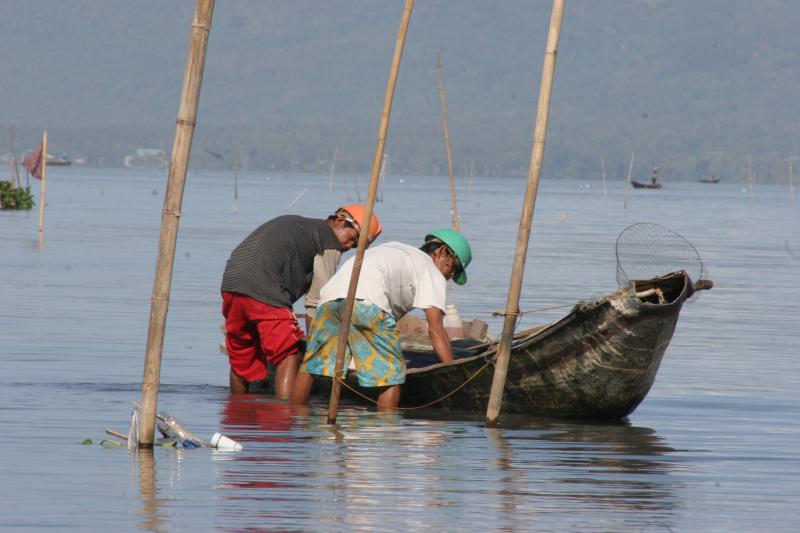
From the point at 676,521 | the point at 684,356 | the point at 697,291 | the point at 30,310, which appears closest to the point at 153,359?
the point at 676,521

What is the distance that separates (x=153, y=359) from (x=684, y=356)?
8.60 m

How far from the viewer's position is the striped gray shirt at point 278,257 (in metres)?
10.8

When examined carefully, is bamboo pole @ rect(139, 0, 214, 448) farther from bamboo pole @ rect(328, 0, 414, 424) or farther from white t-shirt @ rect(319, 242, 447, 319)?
white t-shirt @ rect(319, 242, 447, 319)

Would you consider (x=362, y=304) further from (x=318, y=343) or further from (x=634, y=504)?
(x=634, y=504)

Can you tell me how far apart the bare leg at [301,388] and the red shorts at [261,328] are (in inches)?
7.7

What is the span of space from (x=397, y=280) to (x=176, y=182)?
229 cm

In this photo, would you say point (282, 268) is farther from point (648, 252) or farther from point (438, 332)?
point (648, 252)

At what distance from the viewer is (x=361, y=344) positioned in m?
10.5

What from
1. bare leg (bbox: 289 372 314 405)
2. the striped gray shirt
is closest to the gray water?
bare leg (bbox: 289 372 314 405)

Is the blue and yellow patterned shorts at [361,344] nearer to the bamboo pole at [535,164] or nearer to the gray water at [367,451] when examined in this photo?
the gray water at [367,451]

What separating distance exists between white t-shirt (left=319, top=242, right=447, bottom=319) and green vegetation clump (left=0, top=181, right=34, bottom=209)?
133ft

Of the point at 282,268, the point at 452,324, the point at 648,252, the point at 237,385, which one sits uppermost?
the point at 648,252

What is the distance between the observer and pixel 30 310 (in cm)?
1888

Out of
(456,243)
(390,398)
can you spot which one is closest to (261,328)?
(390,398)
